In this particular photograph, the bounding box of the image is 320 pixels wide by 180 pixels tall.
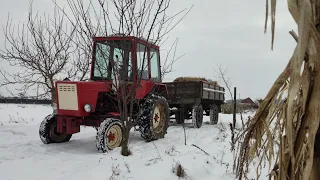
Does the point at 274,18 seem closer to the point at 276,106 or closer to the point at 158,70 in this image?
→ the point at 276,106

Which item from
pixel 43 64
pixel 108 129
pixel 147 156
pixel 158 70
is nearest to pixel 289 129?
pixel 147 156

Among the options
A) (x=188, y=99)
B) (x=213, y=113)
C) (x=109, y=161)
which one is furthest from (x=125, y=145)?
(x=213, y=113)

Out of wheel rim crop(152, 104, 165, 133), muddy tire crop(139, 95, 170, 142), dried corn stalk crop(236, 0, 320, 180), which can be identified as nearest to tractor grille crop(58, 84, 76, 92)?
muddy tire crop(139, 95, 170, 142)

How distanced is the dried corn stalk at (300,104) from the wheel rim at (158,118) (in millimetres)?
5903

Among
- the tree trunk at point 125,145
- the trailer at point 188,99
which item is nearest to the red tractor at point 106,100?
the tree trunk at point 125,145

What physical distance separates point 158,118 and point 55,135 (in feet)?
7.09

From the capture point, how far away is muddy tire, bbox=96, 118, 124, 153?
5488 millimetres

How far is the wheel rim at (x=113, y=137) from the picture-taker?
5.81m

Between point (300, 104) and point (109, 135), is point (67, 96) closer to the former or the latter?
point (109, 135)

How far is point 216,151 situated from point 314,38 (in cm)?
522

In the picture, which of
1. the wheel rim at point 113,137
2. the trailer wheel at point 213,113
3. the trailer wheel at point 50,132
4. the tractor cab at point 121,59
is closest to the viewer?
the tractor cab at point 121,59

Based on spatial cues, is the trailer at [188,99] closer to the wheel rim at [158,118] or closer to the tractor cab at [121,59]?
the wheel rim at [158,118]

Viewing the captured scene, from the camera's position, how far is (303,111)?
84 cm

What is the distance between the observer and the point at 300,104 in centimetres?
86
